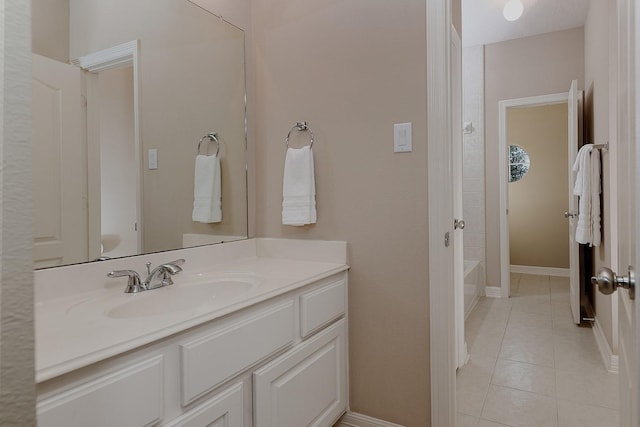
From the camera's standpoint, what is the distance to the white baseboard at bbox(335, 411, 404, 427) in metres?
1.67

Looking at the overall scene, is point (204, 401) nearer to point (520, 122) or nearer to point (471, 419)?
point (471, 419)

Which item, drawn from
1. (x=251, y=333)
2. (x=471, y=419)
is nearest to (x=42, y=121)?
(x=251, y=333)

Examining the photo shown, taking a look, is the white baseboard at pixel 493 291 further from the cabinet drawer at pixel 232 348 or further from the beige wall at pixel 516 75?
the cabinet drawer at pixel 232 348

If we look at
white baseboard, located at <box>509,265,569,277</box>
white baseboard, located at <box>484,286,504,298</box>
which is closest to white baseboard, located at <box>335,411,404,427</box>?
white baseboard, located at <box>484,286,504,298</box>

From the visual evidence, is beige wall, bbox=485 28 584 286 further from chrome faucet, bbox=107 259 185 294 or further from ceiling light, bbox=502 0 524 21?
chrome faucet, bbox=107 259 185 294

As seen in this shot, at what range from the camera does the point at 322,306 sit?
1.52 m

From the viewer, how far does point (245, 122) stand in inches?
77.0

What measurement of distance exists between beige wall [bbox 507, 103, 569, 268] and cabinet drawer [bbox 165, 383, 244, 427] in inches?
200

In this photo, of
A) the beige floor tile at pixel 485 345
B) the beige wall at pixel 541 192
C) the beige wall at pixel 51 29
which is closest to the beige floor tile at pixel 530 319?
the beige floor tile at pixel 485 345

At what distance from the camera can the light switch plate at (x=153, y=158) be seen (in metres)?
1.54

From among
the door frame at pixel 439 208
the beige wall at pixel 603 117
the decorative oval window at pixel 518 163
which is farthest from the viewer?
the decorative oval window at pixel 518 163

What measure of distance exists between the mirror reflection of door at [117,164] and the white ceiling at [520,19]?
3.01 metres

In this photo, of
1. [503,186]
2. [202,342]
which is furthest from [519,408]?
[503,186]

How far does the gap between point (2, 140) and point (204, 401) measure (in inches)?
34.5
